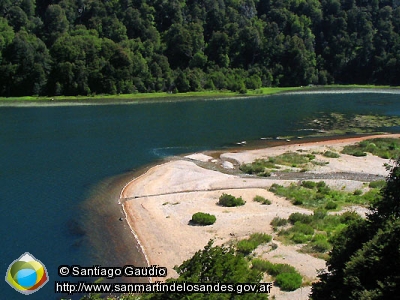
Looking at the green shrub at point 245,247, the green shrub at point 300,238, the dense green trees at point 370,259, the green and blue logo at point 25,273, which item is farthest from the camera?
the green shrub at point 300,238

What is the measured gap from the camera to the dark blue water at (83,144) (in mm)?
36344

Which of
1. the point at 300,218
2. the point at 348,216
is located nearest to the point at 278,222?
the point at 300,218

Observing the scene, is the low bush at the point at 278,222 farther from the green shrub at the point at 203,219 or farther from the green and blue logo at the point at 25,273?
the green and blue logo at the point at 25,273

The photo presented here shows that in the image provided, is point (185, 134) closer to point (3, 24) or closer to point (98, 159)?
point (98, 159)

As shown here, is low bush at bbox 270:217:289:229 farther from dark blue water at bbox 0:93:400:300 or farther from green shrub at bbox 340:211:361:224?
dark blue water at bbox 0:93:400:300

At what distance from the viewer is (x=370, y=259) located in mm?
18203

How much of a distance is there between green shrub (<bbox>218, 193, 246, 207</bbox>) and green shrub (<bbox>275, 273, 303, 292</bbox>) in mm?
15323

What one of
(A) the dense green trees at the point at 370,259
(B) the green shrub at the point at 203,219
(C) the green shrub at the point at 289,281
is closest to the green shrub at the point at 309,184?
(B) the green shrub at the point at 203,219

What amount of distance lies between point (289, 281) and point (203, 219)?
12.2 metres

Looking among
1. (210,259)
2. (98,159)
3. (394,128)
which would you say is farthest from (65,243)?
(394,128)

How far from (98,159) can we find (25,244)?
29701 mm

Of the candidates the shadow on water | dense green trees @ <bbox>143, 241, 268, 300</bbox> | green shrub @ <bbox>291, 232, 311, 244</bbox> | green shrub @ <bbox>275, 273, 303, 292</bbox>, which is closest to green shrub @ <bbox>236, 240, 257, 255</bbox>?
green shrub @ <bbox>291, 232, 311, 244</bbox>

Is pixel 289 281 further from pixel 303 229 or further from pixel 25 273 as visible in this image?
pixel 25 273

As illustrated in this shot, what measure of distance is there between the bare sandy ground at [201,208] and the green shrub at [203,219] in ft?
1.68
